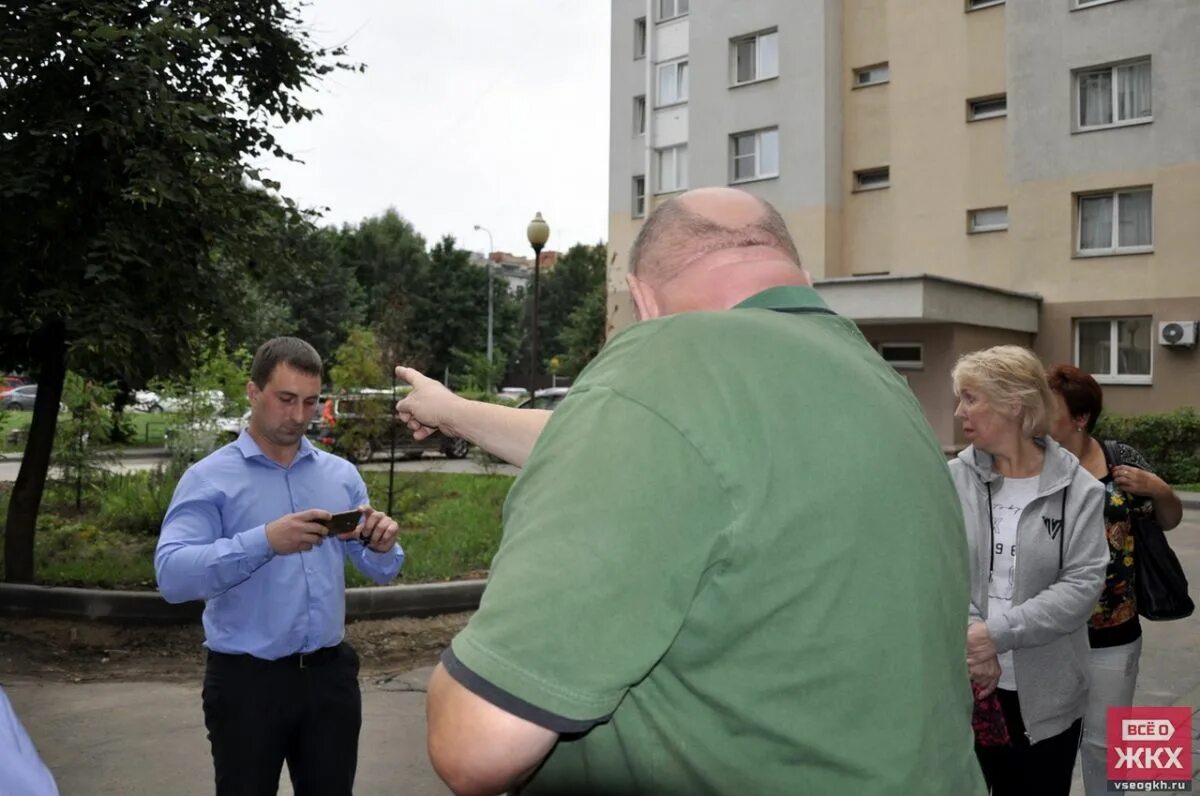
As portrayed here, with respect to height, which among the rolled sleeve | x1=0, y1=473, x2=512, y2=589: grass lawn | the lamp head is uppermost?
the lamp head

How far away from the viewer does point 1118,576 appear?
13.7ft

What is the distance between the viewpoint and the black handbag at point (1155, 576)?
421 centimetres

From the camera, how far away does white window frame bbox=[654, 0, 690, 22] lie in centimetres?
3447

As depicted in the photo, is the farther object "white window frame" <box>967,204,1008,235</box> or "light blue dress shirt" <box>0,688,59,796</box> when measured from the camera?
"white window frame" <box>967,204,1008,235</box>

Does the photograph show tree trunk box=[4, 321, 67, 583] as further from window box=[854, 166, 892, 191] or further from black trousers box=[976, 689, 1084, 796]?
window box=[854, 166, 892, 191]

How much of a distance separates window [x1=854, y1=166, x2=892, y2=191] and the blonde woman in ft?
80.7

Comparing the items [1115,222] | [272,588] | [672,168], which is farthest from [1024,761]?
[672,168]

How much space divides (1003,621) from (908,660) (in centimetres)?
234

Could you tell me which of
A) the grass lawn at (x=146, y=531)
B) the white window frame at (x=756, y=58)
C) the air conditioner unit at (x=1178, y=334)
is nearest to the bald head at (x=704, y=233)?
the grass lawn at (x=146, y=531)

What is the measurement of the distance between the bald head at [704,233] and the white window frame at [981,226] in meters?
25.2

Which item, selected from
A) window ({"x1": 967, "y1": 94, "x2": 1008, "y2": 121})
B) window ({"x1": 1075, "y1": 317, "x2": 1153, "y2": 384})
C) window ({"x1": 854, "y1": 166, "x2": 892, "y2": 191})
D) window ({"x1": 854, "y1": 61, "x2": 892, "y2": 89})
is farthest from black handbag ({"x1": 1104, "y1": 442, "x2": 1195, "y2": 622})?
window ({"x1": 854, "y1": 61, "x2": 892, "y2": 89})

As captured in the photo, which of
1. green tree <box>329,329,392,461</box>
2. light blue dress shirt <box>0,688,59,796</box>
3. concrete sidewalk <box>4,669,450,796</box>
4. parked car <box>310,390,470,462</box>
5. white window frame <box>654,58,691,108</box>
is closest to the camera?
light blue dress shirt <box>0,688,59,796</box>

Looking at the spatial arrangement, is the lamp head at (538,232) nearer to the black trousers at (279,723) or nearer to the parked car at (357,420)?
the parked car at (357,420)

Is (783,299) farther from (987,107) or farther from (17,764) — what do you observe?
(987,107)
